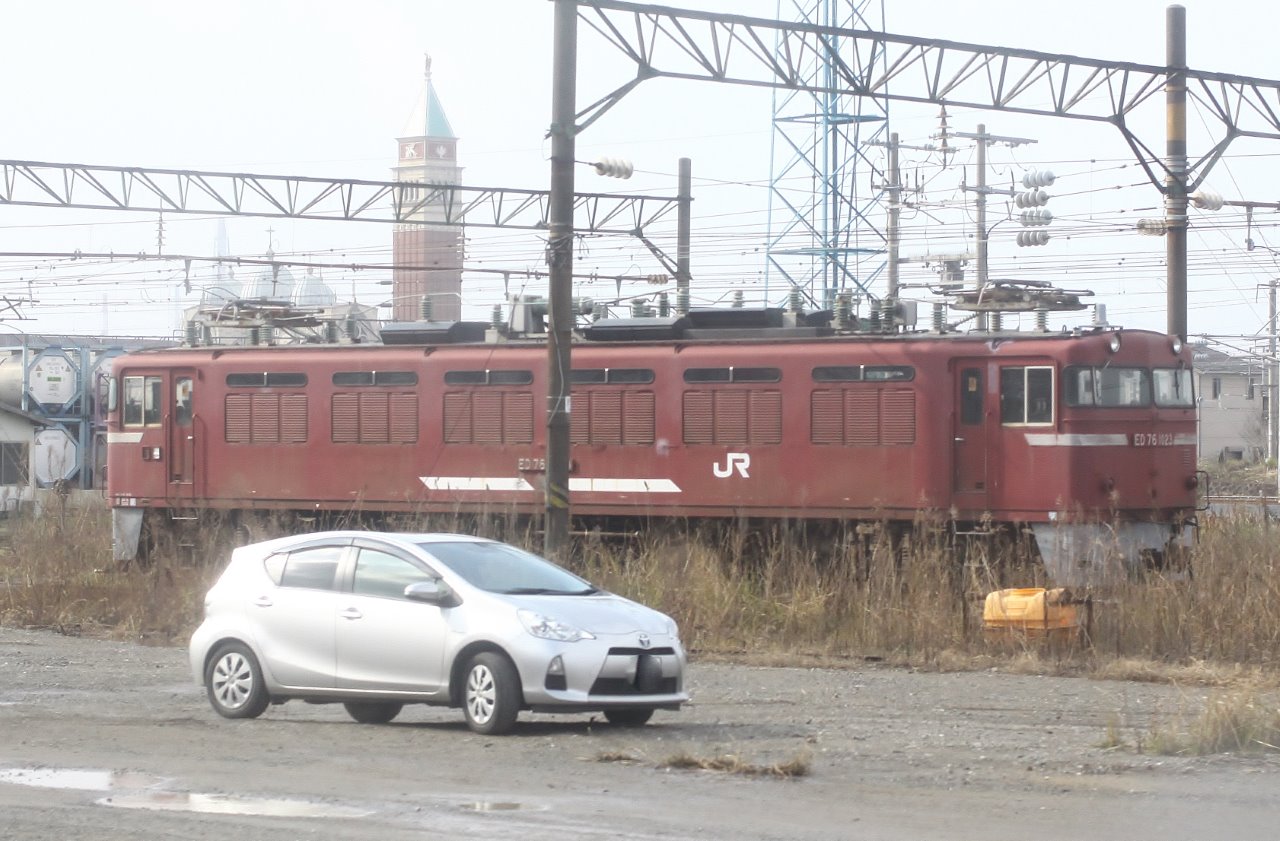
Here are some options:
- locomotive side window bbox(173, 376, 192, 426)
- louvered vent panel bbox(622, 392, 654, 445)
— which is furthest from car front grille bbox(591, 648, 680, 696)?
locomotive side window bbox(173, 376, 192, 426)

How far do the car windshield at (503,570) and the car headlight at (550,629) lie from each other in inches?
19.6

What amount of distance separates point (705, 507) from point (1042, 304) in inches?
202

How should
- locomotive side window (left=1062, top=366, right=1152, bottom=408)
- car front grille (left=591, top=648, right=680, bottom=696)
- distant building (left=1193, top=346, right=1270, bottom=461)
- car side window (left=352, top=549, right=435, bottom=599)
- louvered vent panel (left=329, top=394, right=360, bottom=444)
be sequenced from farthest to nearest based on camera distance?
distant building (left=1193, top=346, right=1270, bottom=461)
louvered vent panel (left=329, top=394, right=360, bottom=444)
locomotive side window (left=1062, top=366, right=1152, bottom=408)
car side window (left=352, top=549, right=435, bottom=599)
car front grille (left=591, top=648, right=680, bottom=696)

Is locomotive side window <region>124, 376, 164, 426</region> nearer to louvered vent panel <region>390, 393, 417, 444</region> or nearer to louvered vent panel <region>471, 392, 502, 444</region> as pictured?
louvered vent panel <region>390, 393, 417, 444</region>

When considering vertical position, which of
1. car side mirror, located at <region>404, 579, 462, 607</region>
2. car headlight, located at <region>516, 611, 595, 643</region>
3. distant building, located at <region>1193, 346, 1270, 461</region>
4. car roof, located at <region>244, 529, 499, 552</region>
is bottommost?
car headlight, located at <region>516, 611, 595, 643</region>

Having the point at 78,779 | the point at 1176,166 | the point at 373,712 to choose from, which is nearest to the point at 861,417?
the point at 1176,166

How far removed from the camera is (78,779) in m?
10.9

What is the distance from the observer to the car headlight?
12477 millimetres

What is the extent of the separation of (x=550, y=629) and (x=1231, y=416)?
84.2m

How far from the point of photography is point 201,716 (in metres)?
14.1

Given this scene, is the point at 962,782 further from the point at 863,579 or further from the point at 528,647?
the point at 863,579

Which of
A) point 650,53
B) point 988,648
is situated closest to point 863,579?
point 988,648

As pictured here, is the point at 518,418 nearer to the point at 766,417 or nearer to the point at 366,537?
the point at 766,417

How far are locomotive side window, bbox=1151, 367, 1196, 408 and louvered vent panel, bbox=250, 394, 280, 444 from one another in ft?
42.1
